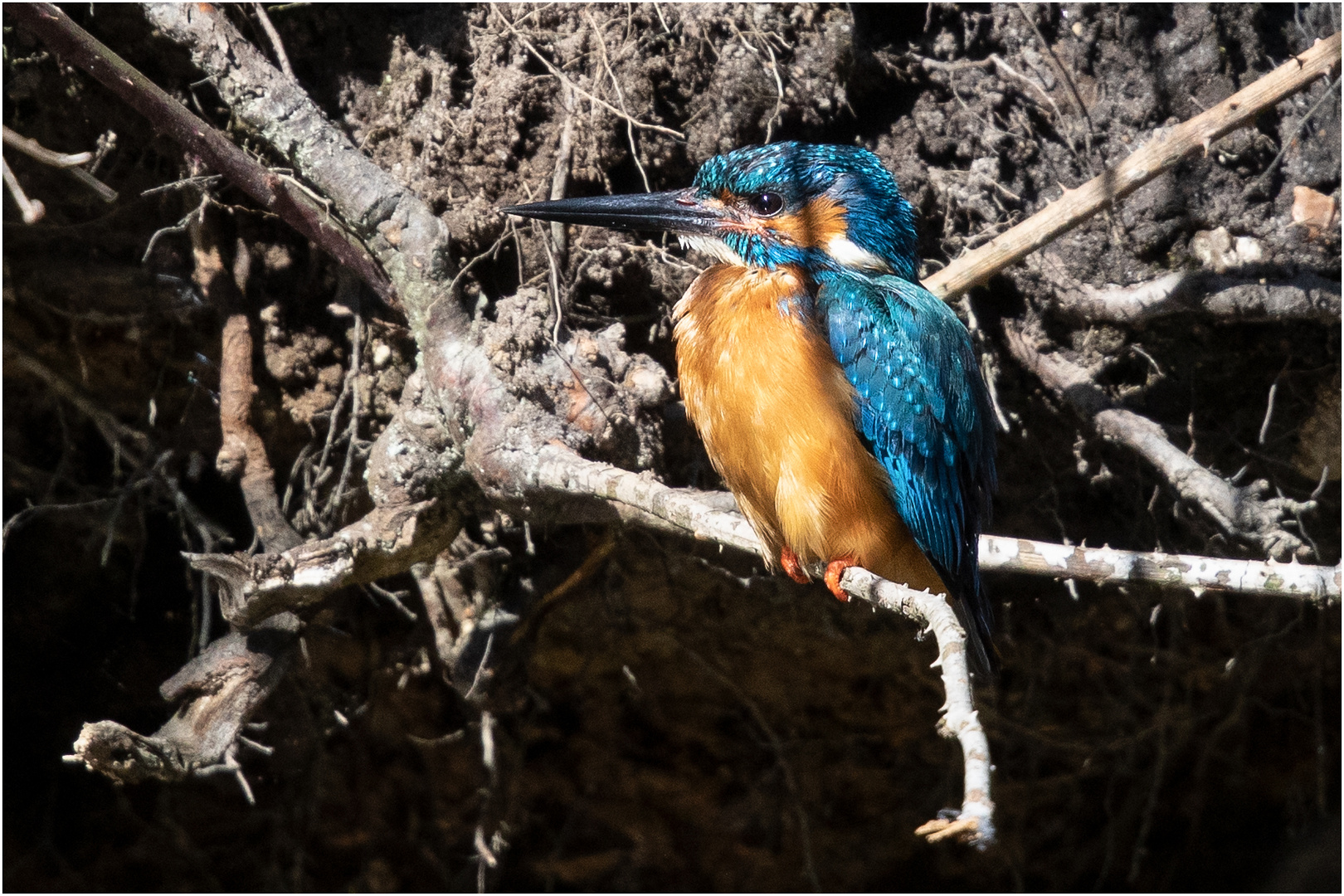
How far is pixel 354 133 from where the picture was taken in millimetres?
2619

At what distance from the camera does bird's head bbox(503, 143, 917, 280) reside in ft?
7.30

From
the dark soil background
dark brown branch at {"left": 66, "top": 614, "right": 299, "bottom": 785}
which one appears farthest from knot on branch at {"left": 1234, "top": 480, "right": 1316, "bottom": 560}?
dark brown branch at {"left": 66, "top": 614, "right": 299, "bottom": 785}

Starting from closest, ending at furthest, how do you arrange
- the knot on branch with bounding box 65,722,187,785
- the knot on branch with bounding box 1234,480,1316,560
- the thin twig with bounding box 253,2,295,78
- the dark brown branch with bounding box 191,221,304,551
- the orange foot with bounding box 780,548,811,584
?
1. the knot on branch with bounding box 65,722,187,785
2. the knot on branch with bounding box 1234,480,1316,560
3. the orange foot with bounding box 780,548,811,584
4. the thin twig with bounding box 253,2,295,78
5. the dark brown branch with bounding box 191,221,304,551

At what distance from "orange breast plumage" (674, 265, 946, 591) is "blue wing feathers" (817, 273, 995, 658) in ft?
0.12

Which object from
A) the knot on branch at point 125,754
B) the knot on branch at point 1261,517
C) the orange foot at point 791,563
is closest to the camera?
the knot on branch at point 125,754

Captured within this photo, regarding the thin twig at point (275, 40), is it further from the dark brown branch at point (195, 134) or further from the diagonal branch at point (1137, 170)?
the diagonal branch at point (1137, 170)

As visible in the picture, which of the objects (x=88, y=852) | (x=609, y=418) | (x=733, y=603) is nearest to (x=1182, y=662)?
(x=733, y=603)

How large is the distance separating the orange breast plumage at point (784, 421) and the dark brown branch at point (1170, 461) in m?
0.62

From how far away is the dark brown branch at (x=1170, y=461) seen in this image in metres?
2.19

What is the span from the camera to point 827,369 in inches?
80.4

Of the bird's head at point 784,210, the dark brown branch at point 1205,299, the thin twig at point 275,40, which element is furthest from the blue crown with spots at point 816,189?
the thin twig at point 275,40

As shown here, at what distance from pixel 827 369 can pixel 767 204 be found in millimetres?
426

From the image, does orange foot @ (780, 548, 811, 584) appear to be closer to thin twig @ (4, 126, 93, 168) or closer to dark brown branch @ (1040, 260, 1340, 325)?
dark brown branch @ (1040, 260, 1340, 325)

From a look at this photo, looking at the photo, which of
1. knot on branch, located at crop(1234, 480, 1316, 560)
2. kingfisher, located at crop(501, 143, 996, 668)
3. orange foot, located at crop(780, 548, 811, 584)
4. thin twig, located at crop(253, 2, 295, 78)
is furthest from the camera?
thin twig, located at crop(253, 2, 295, 78)
